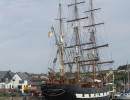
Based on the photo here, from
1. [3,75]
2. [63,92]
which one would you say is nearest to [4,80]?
[3,75]

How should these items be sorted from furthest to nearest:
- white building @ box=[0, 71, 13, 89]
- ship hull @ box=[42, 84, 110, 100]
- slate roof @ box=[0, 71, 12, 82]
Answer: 1. slate roof @ box=[0, 71, 12, 82]
2. white building @ box=[0, 71, 13, 89]
3. ship hull @ box=[42, 84, 110, 100]

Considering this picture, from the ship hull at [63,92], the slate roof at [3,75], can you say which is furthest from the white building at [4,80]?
the ship hull at [63,92]

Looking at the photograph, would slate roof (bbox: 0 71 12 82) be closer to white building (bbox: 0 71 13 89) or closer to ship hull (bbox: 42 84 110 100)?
white building (bbox: 0 71 13 89)

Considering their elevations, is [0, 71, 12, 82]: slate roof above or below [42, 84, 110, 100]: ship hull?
above

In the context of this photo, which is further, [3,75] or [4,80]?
[3,75]

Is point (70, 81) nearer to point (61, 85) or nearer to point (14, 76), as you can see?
point (61, 85)

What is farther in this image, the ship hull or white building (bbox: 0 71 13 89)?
white building (bbox: 0 71 13 89)

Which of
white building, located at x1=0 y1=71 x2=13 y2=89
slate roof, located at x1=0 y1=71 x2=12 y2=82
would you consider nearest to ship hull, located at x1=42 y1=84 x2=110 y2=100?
white building, located at x1=0 y1=71 x2=13 y2=89

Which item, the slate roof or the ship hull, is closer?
the ship hull

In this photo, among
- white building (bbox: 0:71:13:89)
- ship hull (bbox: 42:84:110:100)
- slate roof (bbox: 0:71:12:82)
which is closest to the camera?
ship hull (bbox: 42:84:110:100)

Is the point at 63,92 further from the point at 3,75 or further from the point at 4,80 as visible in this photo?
the point at 3,75

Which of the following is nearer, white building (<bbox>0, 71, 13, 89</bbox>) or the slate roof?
white building (<bbox>0, 71, 13, 89</bbox>)

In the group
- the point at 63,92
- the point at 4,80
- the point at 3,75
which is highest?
the point at 3,75

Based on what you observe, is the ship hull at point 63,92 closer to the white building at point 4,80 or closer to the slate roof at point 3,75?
the white building at point 4,80
